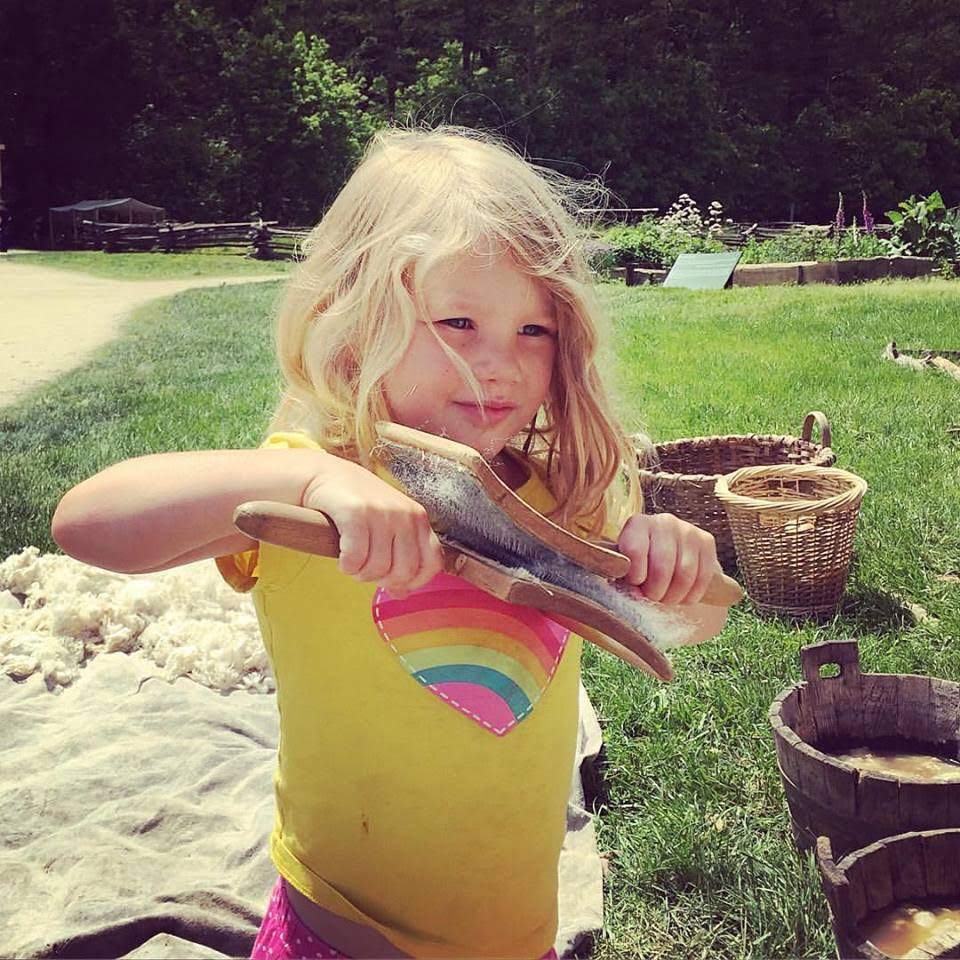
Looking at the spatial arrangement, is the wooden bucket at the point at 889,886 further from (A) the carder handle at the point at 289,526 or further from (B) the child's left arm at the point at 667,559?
(A) the carder handle at the point at 289,526

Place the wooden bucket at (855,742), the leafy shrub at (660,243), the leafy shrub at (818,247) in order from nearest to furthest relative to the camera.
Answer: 1. the wooden bucket at (855,742)
2. the leafy shrub at (818,247)
3. the leafy shrub at (660,243)

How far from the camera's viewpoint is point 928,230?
13.4 metres

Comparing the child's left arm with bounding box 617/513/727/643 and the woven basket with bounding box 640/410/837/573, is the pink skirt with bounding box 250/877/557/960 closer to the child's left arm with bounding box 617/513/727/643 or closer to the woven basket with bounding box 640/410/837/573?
the child's left arm with bounding box 617/513/727/643

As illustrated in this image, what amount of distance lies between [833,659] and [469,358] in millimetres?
1179

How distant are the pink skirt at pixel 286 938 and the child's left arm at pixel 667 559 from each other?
0.59 m

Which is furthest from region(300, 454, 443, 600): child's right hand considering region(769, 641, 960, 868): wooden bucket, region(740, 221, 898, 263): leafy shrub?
region(740, 221, 898, 263): leafy shrub

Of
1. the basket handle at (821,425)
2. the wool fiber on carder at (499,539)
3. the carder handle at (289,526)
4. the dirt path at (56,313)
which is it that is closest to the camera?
the carder handle at (289,526)

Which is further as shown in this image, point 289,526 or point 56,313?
point 56,313

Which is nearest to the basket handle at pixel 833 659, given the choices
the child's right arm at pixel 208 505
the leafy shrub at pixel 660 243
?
the child's right arm at pixel 208 505

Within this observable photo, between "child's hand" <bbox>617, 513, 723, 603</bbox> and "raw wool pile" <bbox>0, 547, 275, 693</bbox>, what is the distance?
2099mm

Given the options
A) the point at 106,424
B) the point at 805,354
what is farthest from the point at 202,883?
the point at 805,354

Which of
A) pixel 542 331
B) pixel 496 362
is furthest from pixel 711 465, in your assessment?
pixel 496 362

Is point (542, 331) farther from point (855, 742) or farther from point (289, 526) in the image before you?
point (855, 742)

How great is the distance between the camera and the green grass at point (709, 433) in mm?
1984
